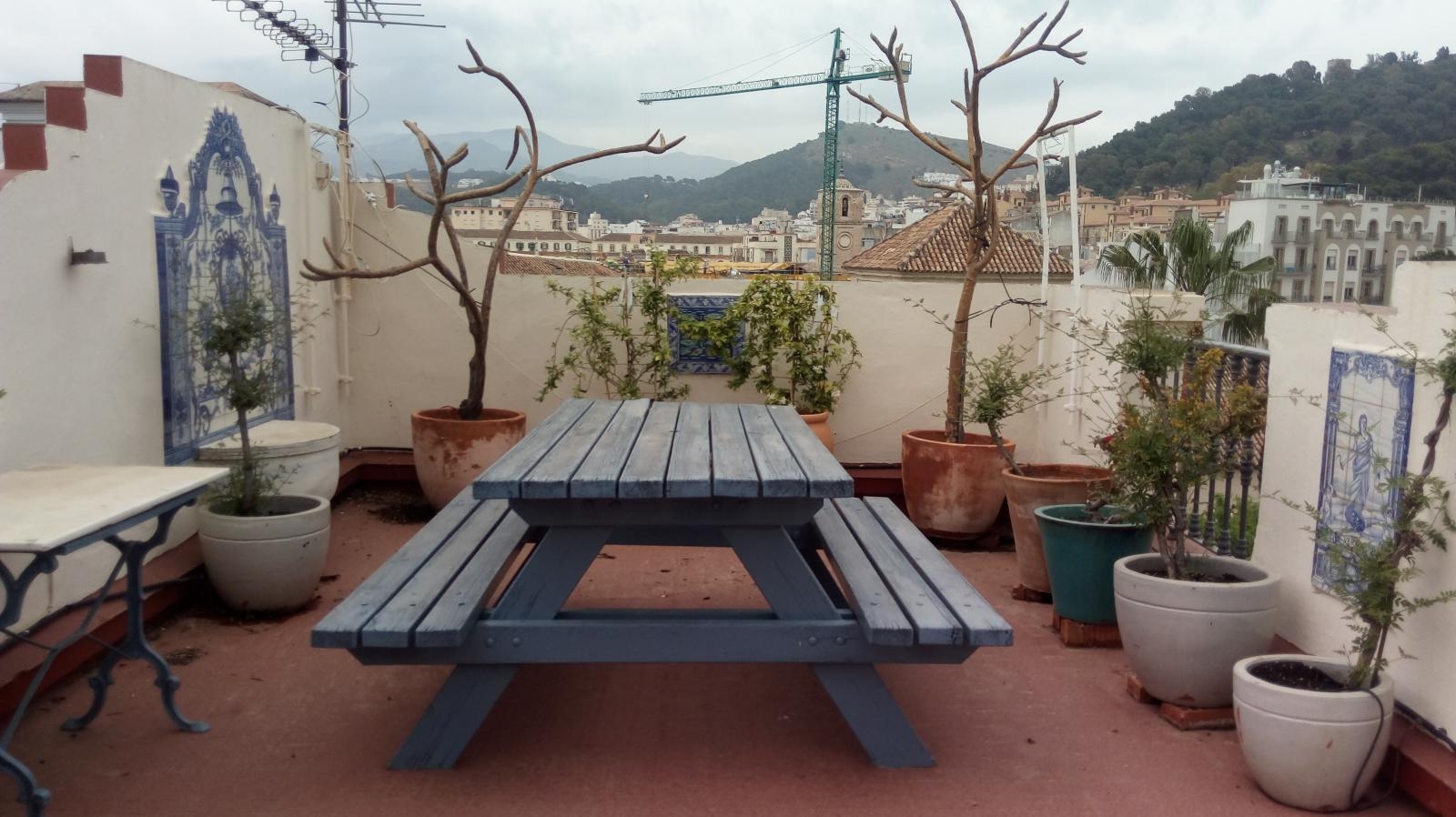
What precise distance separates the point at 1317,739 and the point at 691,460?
1.79m

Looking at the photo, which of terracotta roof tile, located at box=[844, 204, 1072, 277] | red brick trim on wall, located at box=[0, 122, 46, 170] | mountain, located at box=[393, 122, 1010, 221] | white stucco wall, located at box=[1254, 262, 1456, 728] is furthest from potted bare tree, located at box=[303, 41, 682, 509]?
terracotta roof tile, located at box=[844, 204, 1072, 277]

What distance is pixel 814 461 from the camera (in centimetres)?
329

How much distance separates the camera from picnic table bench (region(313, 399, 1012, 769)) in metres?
2.90

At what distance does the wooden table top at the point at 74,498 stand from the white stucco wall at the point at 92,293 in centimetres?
40

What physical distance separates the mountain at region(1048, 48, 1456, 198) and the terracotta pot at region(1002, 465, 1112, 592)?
2579 centimetres

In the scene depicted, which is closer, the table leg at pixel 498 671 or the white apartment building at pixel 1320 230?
the table leg at pixel 498 671

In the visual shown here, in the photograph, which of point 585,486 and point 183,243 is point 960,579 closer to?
point 585,486

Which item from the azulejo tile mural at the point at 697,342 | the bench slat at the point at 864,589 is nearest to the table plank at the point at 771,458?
the bench slat at the point at 864,589

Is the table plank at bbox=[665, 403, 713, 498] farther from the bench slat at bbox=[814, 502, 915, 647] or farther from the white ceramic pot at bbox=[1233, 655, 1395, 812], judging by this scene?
the white ceramic pot at bbox=[1233, 655, 1395, 812]

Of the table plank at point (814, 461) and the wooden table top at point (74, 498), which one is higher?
the table plank at point (814, 461)

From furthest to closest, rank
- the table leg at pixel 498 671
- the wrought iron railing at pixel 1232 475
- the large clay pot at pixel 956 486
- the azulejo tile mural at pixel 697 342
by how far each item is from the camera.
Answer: the azulejo tile mural at pixel 697 342 < the large clay pot at pixel 956 486 < the wrought iron railing at pixel 1232 475 < the table leg at pixel 498 671

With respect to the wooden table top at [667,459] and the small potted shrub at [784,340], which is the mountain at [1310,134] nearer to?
the small potted shrub at [784,340]

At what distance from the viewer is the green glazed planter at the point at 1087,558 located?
418 centimetres

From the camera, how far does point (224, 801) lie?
2941 millimetres
